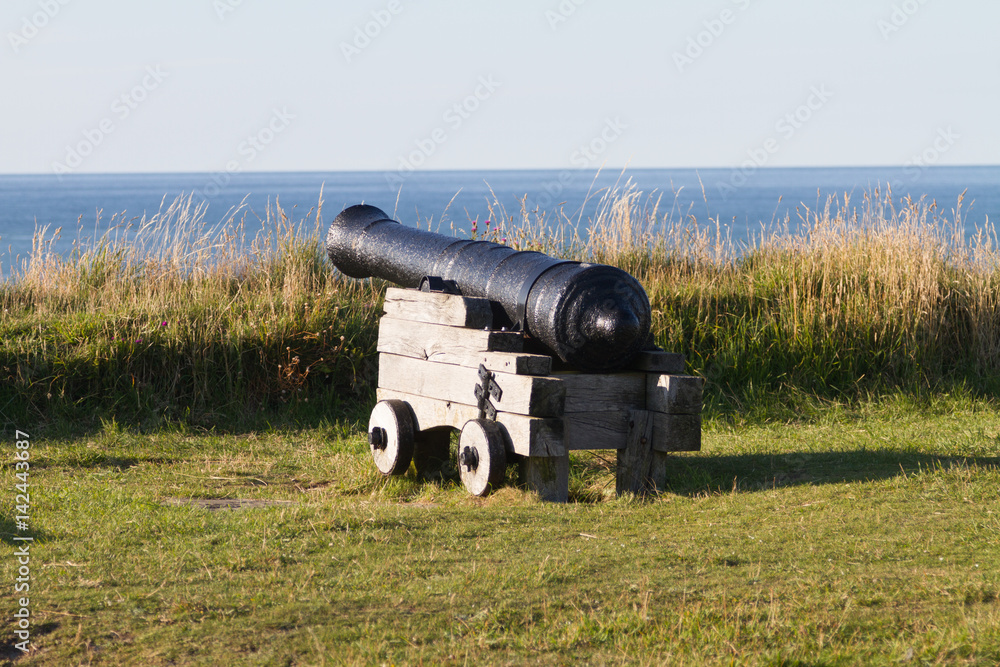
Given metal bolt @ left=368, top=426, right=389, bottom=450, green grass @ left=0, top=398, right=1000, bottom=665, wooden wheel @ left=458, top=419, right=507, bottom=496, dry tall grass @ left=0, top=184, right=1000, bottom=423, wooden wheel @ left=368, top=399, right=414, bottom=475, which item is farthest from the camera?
dry tall grass @ left=0, top=184, right=1000, bottom=423

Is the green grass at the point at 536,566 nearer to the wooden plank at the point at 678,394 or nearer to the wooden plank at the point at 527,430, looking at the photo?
the wooden plank at the point at 527,430

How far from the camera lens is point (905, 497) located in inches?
185

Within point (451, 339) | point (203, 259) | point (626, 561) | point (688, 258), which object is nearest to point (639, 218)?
point (688, 258)

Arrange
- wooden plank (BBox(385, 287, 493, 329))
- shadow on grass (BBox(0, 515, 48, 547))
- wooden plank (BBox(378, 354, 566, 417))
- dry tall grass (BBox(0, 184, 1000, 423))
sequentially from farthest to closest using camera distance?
dry tall grass (BBox(0, 184, 1000, 423)) < wooden plank (BBox(385, 287, 493, 329)) < wooden plank (BBox(378, 354, 566, 417)) < shadow on grass (BBox(0, 515, 48, 547))

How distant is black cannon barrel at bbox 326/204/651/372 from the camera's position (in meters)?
4.75

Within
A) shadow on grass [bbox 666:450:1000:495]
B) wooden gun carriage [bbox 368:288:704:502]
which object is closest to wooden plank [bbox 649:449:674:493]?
wooden gun carriage [bbox 368:288:704:502]

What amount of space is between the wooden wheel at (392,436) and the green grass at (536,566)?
0.12 metres

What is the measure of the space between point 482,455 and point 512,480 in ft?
1.21

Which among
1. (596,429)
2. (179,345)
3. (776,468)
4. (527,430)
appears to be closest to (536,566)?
(527,430)

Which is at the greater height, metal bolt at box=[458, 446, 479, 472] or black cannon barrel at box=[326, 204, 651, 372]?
black cannon barrel at box=[326, 204, 651, 372]

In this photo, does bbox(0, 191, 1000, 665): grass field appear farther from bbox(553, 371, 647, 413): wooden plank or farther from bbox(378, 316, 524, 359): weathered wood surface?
bbox(378, 316, 524, 359): weathered wood surface

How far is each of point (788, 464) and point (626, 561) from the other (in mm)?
2122

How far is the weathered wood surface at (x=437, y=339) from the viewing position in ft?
16.0

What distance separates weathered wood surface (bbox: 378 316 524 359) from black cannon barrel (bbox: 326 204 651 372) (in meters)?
0.16
